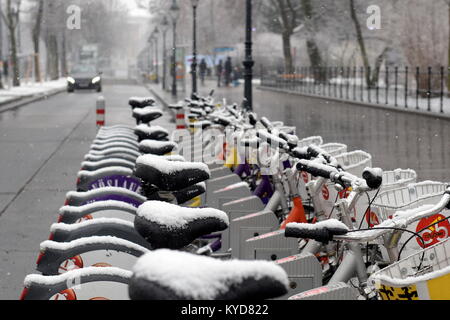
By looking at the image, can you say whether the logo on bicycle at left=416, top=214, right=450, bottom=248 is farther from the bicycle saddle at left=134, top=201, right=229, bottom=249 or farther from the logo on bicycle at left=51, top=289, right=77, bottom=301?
the bicycle saddle at left=134, top=201, right=229, bottom=249

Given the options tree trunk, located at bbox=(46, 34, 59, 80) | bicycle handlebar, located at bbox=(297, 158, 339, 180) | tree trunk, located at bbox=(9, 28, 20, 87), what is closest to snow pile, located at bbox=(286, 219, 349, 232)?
bicycle handlebar, located at bbox=(297, 158, 339, 180)

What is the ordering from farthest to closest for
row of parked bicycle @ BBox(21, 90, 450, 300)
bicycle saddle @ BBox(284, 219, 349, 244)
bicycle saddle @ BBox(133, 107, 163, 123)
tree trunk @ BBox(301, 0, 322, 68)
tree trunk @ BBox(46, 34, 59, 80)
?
1. tree trunk @ BBox(46, 34, 59, 80)
2. tree trunk @ BBox(301, 0, 322, 68)
3. bicycle saddle @ BBox(133, 107, 163, 123)
4. bicycle saddle @ BBox(284, 219, 349, 244)
5. row of parked bicycle @ BBox(21, 90, 450, 300)

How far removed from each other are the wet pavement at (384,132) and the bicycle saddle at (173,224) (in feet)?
26.9

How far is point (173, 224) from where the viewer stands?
272 centimetres

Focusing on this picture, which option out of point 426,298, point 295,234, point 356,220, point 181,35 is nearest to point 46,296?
point 295,234

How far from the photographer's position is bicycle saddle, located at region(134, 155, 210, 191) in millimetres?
4062

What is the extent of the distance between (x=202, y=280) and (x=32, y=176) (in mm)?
10711

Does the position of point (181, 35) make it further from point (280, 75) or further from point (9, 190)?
point (9, 190)

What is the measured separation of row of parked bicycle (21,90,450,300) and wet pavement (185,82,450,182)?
16.0 feet

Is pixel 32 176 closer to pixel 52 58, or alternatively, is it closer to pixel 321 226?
pixel 321 226

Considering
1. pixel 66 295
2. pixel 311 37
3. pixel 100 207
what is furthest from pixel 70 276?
pixel 311 37

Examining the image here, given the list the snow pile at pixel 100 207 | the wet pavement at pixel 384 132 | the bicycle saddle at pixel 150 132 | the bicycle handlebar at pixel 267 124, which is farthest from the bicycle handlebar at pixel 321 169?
the wet pavement at pixel 384 132

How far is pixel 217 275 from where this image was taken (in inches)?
73.6

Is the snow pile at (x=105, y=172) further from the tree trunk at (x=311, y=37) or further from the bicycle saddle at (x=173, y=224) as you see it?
the tree trunk at (x=311, y=37)
